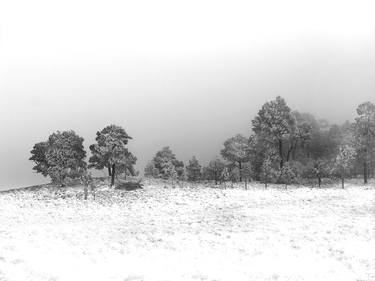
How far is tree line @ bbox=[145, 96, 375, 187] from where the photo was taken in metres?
64.3

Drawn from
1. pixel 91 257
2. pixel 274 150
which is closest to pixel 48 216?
pixel 91 257

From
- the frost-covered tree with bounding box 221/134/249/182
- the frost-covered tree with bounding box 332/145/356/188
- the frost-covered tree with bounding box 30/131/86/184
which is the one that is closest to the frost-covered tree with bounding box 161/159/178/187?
the frost-covered tree with bounding box 221/134/249/182

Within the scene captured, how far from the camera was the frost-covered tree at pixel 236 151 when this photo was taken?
222 ft

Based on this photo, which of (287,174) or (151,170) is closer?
(287,174)

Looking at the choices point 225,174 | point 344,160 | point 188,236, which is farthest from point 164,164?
point 188,236

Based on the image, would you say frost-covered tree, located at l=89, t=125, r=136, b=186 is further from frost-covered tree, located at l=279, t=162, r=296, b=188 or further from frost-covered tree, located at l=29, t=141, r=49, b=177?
frost-covered tree, located at l=279, t=162, r=296, b=188

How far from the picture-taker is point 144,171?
3113 inches

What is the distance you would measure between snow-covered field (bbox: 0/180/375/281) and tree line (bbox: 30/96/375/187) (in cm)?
673

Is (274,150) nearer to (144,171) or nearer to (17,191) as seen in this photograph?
(144,171)

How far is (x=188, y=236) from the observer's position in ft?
110

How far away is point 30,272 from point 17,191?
130 feet

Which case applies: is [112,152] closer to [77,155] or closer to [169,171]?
[77,155]

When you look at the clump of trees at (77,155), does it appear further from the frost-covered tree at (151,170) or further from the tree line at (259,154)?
the frost-covered tree at (151,170)

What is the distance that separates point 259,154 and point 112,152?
27.2 metres
